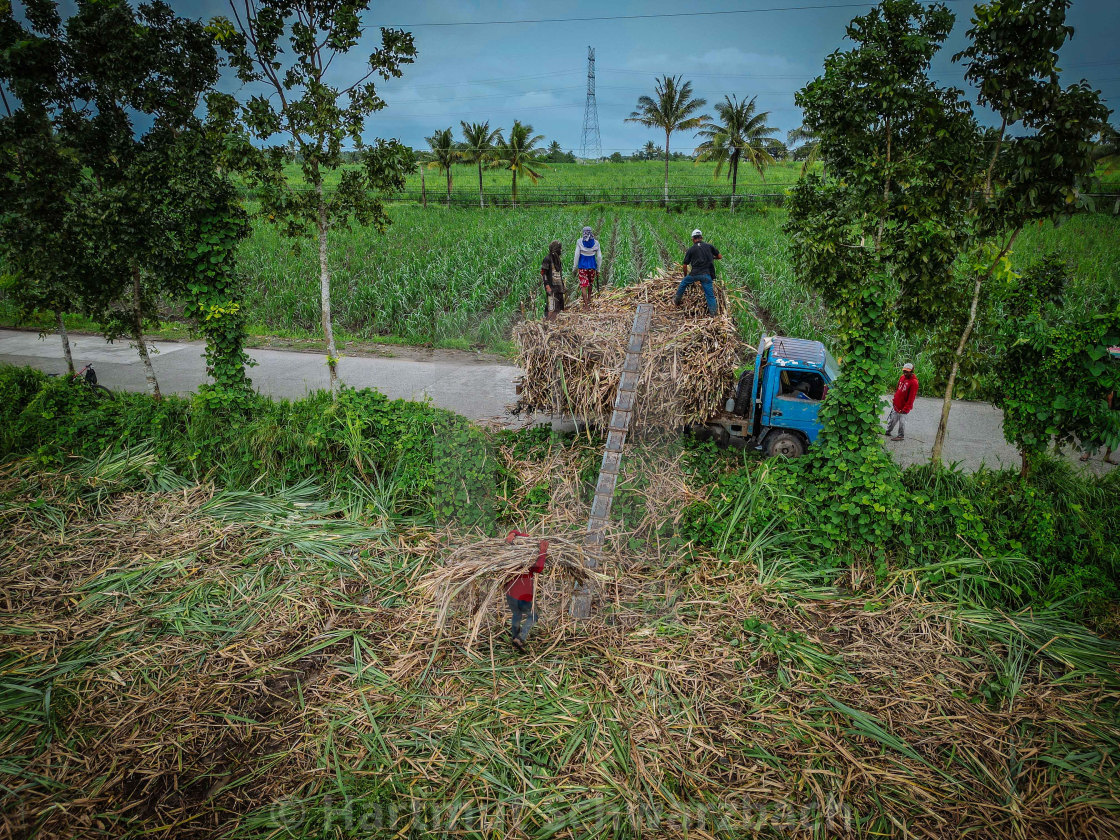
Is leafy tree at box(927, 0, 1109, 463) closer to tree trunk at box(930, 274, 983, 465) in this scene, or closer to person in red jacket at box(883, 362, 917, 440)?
tree trunk at box(930, 274, 983, 465)

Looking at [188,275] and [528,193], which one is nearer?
[188,275]

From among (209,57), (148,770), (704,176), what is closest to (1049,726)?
(148,770)

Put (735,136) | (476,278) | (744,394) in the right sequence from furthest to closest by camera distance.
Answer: (735,136), (476,278), (744,394)

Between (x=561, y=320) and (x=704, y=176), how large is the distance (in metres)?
54.7

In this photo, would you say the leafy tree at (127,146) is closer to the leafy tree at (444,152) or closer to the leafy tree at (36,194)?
the leafy tree at (36,194)

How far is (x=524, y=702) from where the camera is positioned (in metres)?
4.67

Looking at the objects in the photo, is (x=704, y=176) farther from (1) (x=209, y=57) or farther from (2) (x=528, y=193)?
(1) (x=209, y=57)

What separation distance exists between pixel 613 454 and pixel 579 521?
2.85 feet

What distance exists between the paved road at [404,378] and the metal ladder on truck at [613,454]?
269cm

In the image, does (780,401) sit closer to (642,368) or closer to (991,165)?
(642,368)

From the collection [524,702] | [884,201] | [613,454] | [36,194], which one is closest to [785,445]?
[613,454]

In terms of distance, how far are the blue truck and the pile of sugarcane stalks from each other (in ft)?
1.59

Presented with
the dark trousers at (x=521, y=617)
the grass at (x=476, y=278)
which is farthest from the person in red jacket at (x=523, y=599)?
the grass at (x=476, y=278)

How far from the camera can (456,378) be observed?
1225 cm
